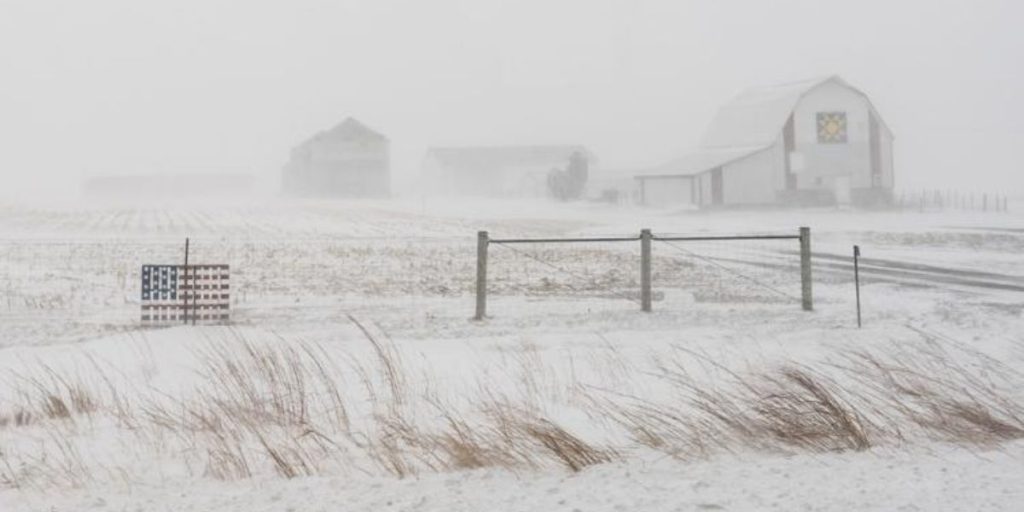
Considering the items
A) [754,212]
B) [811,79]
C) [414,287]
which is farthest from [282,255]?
[811,79]

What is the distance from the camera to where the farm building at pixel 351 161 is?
88250mm

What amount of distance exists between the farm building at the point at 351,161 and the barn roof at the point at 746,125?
116 feet

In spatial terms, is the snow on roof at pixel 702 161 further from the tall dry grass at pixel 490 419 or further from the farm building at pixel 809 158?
the tall dry grass at pixel 490 419

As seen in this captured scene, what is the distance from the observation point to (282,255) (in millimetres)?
24578

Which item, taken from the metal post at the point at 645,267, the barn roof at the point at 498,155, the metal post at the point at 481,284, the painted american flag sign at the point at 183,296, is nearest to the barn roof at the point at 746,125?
the barn roof at the point at 498,155

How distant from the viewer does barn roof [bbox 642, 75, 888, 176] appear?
56750 millimetres

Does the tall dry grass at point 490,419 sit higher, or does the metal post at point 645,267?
the metal post at point 645,267

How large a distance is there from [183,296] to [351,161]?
7748 cm

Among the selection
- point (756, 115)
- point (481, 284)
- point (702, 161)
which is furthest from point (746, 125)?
point (481, 284)

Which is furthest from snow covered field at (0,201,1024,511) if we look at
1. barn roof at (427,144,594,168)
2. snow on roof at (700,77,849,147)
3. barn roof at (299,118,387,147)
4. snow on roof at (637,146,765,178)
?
barn roof at (427,144,594,168)

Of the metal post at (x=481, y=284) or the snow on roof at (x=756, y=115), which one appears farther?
the snow on roof at (x=756, y=115)

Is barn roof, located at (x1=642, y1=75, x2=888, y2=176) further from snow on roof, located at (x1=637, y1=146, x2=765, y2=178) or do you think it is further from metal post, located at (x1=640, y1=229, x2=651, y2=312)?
metal post, located at (x1=640, y1=229, x2=651, y2=312)

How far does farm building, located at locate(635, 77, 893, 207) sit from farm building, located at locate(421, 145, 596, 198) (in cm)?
4657

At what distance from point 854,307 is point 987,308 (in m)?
1.94
